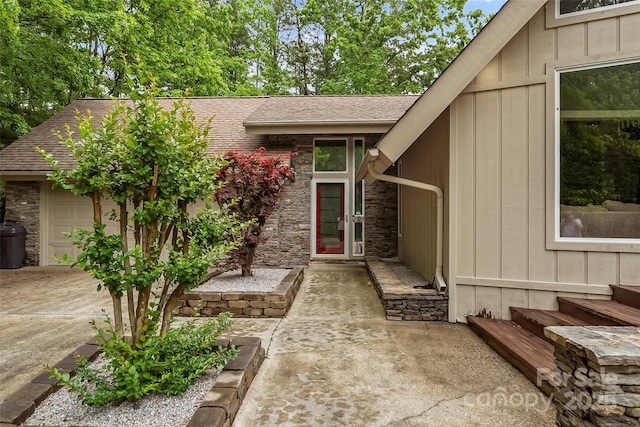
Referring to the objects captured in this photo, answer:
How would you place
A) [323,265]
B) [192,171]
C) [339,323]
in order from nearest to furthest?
[192,171], [339,323], [323,265]

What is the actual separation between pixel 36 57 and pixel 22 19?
1.21m

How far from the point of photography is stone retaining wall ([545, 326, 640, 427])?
165 cm

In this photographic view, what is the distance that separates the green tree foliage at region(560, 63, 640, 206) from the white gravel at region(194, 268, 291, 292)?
12.9 ft

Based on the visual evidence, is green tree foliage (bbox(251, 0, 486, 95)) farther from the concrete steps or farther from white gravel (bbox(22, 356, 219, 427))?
white gravel (bbox(22, 356, 219, 427))

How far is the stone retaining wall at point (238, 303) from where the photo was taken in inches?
183

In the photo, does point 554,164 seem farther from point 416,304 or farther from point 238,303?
point 238,303

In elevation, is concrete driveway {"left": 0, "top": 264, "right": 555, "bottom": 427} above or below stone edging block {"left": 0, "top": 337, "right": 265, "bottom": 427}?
below

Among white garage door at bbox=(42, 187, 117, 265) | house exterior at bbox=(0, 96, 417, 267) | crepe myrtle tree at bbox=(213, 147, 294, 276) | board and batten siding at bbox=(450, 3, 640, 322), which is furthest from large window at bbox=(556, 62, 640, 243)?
white garage door at bbox=(42, 187, 117, 265)

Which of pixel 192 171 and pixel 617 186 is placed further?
pixel 617 186

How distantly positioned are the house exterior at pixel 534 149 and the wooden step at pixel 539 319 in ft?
0.41

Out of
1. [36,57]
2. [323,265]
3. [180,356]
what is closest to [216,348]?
[180,356]

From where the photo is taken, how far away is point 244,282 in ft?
18.2

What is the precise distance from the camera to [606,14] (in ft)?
11.7

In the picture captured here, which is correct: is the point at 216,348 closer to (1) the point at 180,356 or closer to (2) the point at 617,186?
(1) the point at 180,356
